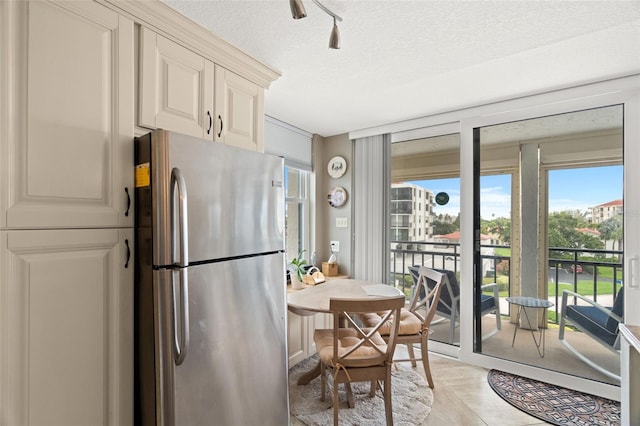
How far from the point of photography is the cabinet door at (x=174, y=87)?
1.37m

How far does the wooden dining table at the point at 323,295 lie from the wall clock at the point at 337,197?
1.02 metres

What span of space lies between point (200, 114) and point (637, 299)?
3068mm

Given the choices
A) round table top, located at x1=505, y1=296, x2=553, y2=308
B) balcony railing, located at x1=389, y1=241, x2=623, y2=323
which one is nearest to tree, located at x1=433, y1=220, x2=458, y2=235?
balcony railing, located at x1=389, y1=241, x2=623, y2=323

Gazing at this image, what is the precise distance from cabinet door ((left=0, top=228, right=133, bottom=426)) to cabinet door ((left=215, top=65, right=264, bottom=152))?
797 millimetres

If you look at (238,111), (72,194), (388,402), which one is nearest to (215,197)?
(72,194)

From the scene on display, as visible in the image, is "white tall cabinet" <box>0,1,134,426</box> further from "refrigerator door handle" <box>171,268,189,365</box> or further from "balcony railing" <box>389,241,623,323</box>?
"balcony railing" <box>389,241,623,323</box>

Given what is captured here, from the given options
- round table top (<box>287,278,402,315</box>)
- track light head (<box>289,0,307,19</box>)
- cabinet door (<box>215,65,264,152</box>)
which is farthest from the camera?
round table top (<box>287,278,402,315</box>)

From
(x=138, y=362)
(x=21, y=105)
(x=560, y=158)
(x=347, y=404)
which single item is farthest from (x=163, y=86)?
(x=560, y=158)

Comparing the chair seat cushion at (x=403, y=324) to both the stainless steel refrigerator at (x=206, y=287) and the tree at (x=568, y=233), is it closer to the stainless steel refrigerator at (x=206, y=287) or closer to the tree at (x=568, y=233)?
the stainless steel refrigerator at (x=206, y=287)

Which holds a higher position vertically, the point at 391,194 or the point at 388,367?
the point at 391,194

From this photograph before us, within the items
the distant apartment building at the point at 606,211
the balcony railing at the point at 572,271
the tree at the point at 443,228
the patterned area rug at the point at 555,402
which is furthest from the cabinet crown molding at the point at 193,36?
the patterned area rug at the point at 555,402

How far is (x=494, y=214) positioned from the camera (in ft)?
9.07

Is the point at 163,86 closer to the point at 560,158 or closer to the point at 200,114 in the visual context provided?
the point at 200,114

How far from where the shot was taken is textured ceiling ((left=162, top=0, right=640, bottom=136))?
144cm
